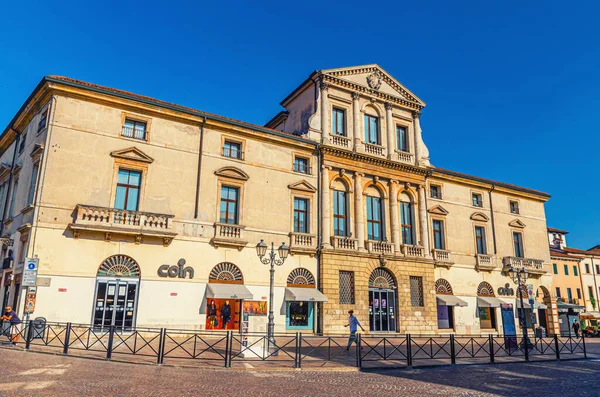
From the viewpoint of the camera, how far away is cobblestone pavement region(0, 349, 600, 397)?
9.31m

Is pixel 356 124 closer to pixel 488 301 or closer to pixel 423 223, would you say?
pixel 423 223

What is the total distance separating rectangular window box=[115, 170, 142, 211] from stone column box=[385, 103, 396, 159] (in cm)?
1553

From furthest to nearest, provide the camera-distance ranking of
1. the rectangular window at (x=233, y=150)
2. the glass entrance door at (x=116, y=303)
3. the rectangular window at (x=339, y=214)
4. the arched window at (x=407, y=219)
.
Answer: the arched window at (x=407, y=219) → the rectangular window at (x=339, y=214) → the rectangular window at (x=233, y=150) → the glass entrance door at (x=116, y=303)

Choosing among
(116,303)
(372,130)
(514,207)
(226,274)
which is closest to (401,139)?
(372,130)

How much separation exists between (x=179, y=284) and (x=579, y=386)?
51.8 feet

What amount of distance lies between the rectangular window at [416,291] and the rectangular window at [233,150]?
13036 millimetres

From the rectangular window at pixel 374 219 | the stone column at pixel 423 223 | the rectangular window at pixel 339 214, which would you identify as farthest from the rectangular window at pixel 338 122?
the stone column at pixel 423 223

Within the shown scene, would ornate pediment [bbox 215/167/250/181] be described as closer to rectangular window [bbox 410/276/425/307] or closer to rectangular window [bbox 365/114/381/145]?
rectangular window [bbox 365/114/381/145]

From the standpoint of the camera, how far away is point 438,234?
98.4 feet

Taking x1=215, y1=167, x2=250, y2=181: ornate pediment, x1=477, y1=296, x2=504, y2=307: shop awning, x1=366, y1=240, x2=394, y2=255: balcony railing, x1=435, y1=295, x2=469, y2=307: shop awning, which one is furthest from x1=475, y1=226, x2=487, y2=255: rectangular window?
x1=215, y1=167, x2=250, y2=181: ornate pediment

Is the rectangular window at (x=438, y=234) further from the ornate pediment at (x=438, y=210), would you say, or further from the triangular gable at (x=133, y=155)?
the triangular gable at (x=133, y=155)

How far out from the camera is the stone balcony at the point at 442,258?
28677 millimetres

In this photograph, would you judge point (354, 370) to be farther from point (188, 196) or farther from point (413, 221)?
point (413, 221)

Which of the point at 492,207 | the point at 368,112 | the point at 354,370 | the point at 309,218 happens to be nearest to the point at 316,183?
the point at 309,218
